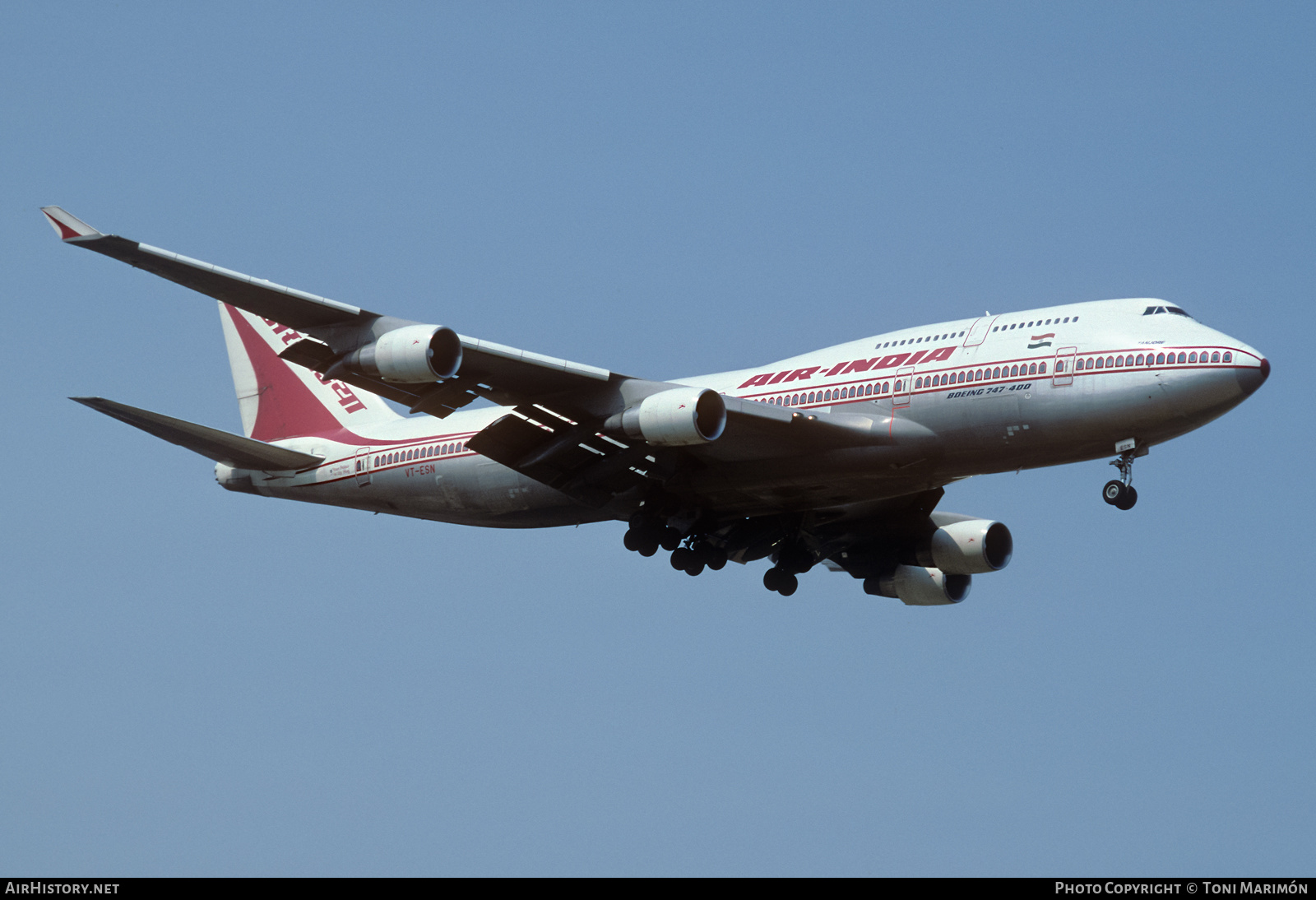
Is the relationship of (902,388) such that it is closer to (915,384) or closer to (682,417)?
(915,384)

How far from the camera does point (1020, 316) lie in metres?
34.8

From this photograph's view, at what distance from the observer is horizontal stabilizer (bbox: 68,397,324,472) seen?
36719 mm

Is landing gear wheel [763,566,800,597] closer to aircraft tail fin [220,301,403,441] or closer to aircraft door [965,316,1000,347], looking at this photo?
aircraft door [965,316,1000,347]

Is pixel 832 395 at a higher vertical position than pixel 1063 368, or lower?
higher

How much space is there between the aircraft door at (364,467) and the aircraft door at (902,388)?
15.2 m

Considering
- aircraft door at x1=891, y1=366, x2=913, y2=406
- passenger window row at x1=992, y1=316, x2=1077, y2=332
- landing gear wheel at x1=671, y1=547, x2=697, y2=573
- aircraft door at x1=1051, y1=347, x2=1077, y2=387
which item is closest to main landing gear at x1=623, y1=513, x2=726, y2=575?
landing gear wheel at x1=671, y1=547, x2=697, y2=573

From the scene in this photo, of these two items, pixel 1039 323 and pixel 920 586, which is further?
pixel 920 586

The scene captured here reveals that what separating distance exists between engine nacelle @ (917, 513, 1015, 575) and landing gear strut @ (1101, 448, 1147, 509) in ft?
25.7

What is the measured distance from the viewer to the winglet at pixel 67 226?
3025 cm

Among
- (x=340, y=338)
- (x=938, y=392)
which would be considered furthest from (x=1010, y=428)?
(x=340, y=338)

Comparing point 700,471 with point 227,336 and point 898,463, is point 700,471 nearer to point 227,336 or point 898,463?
point 898,463

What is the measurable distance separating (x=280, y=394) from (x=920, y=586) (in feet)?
65.4

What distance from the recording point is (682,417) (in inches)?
1304

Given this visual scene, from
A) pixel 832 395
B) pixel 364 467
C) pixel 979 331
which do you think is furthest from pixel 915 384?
pixel 364 467
